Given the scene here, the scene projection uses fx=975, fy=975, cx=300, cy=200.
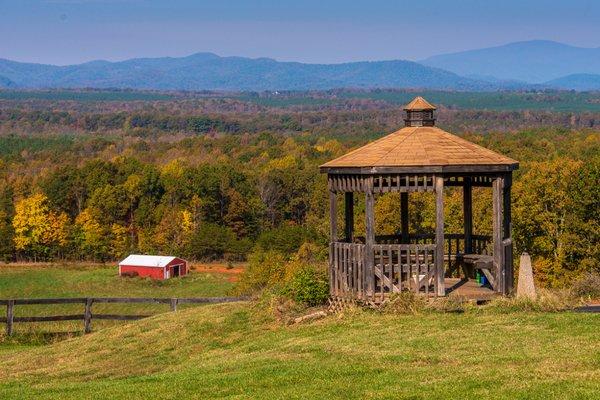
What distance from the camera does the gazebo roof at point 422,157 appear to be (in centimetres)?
1845

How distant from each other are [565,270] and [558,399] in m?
38.7

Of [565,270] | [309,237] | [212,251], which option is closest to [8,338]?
[565,270]

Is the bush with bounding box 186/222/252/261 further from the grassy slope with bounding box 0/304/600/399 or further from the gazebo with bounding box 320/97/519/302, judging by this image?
the gazebo with bounding box 320/97/519/302

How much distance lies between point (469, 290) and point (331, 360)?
20.0ft

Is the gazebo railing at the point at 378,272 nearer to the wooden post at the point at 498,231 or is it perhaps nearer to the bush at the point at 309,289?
the bush at the point at 309,289

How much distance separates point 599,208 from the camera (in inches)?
1845

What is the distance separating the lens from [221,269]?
83.2 m

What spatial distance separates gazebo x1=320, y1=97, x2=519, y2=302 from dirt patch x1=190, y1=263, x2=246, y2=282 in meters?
58.1

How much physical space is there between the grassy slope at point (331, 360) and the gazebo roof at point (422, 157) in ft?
9.47

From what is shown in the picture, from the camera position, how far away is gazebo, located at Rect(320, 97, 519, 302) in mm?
18547

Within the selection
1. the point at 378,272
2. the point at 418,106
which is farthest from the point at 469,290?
the point at 418,106

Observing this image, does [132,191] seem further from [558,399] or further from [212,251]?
[558,399]

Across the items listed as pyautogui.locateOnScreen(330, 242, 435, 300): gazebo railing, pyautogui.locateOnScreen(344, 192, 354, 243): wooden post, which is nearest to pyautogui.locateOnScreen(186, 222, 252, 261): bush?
pyautogui.locateOnScreen(344, 192, 354, 243): wooden post

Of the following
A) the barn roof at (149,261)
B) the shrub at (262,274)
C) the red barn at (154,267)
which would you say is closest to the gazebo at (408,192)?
the shrub at (262,274)
